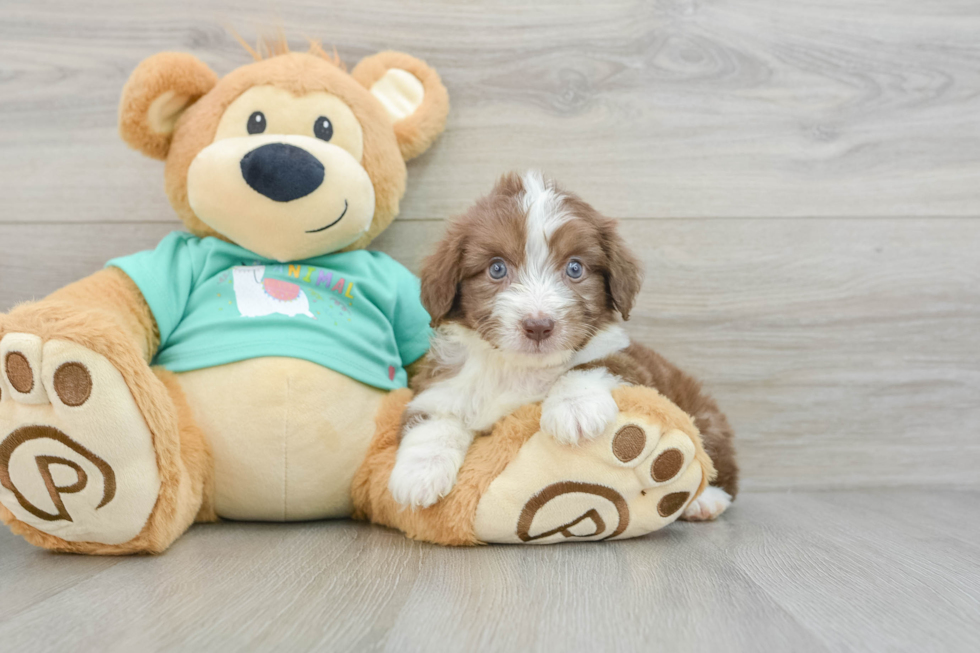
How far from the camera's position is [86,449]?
1.44 meters

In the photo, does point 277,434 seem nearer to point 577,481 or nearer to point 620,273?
point 577,481

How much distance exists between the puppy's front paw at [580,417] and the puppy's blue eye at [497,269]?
31cm

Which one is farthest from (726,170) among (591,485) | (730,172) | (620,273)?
(591,485)

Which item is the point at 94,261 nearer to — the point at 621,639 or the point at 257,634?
the point at 257,634

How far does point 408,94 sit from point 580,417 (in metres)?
1.19

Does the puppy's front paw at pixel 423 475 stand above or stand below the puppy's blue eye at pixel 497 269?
below

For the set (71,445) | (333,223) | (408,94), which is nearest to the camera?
(71,445)

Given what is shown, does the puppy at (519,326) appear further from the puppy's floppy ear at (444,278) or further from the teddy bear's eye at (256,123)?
the teddy bear's eye at (256,123)

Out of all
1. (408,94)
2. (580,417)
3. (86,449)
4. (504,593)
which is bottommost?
(504,593)

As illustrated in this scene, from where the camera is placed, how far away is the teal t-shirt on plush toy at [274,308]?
1808 millimetres

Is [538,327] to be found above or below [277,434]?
above

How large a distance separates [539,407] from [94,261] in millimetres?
1550

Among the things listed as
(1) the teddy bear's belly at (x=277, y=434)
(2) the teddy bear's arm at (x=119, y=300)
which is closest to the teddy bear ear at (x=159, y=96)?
(2) the teddy bear's arm at (x=119, y=300)

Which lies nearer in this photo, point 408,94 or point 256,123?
point 256,123
